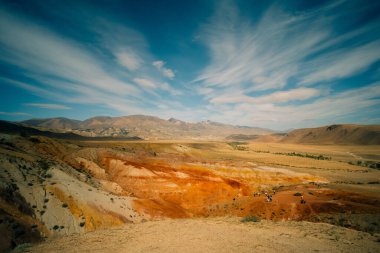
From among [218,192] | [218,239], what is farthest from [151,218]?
[218,192]

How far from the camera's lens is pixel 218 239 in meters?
12.0

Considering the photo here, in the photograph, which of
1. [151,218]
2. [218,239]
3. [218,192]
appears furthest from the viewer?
[218,192]

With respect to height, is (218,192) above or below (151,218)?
below

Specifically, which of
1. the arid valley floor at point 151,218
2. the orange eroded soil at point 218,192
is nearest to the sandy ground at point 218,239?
A: the arid valley floor at point 151,218

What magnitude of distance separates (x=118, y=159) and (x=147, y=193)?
1161 centimetres

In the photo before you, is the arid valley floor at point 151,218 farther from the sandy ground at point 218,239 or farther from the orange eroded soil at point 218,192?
the orange eroded soil at point 218,192

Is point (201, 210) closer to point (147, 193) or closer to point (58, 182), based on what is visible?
point (147, 193)

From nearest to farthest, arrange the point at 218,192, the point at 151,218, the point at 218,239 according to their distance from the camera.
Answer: the point at 218,239, the point at 151,218, the point at 218,192

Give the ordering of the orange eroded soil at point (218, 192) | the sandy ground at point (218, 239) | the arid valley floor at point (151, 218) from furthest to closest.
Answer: the orange eroded soil at point (218, 192)
the arid valley floor at point (151, 218)
the sandy ground at point (218, 239)

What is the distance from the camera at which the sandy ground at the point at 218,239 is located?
10.6m

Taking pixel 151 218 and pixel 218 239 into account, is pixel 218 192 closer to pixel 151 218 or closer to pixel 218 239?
pixel 151 218

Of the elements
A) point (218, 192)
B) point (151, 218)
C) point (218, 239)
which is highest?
point (218, 239)

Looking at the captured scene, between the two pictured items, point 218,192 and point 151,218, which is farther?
point 218,192

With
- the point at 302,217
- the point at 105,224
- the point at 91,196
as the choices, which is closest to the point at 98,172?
the point at 91,196
